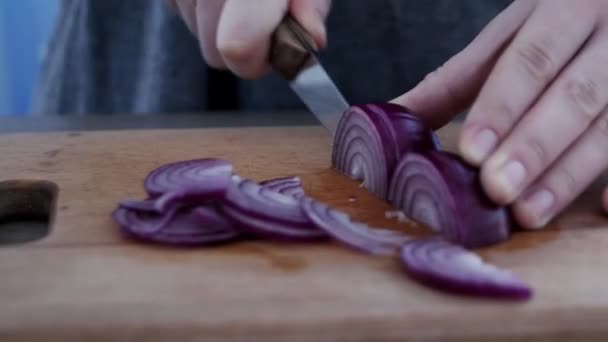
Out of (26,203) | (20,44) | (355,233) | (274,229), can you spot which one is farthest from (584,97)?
(20,44)

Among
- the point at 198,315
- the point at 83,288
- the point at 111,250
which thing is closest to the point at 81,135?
the point at 111,250

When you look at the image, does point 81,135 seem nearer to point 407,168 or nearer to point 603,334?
point 407,168

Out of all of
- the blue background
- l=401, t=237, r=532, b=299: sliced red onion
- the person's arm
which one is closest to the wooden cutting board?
l=401, t=237, r=532, b=299: sliced red onion

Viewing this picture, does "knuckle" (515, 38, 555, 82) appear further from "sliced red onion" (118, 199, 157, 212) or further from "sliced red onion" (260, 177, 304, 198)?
"sliced red onion" (118, 199, 157, 212)

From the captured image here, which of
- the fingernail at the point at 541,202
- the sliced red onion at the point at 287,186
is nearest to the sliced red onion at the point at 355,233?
the sliced red onion at the point at 287,186

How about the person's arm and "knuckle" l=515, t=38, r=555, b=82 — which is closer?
"knuckle" l=515, t=38, r=555, b=82

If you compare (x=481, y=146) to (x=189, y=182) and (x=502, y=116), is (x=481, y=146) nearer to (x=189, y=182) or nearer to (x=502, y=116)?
(x=502, y=116)
